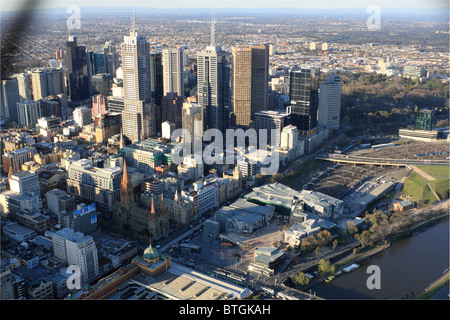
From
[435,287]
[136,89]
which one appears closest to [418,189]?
[435,287]

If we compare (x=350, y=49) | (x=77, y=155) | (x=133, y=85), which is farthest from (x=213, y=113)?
(x=350, y=49)

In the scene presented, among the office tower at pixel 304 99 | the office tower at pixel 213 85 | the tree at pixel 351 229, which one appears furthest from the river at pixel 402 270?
the office tower at pixel 213 85

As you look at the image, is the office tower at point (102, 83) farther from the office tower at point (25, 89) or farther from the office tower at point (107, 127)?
the office tower at point (107, 127)

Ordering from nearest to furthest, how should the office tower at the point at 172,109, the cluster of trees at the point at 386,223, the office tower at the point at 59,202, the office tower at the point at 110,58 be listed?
the cluster of trees at the point at 386,223, the office tower at the point at 59,202, the office tower at the point at 172,109, the office tower at the point at 110,58

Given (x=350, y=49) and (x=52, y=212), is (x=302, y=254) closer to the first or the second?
(x=52, y=212)

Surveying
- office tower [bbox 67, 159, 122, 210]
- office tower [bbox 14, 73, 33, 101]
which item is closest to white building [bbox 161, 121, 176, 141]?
office tower [bbox 67, 159, 122, 210]

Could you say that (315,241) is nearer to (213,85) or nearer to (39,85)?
(213,85)

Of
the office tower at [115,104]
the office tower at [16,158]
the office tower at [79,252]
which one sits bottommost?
the office tower at [79,252]

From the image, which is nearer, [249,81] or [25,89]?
[249,81]
